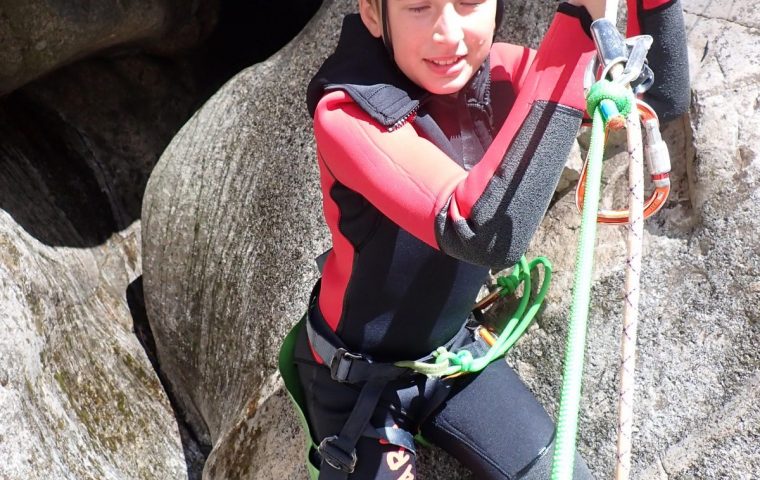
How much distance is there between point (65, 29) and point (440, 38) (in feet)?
6.77

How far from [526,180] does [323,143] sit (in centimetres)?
43

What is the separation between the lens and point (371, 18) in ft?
5.93

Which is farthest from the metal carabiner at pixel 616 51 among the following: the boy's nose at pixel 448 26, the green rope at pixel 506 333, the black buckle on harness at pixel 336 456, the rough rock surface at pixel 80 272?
the rough rock surface at pixel 80 272

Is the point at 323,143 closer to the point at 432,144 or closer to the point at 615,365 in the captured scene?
the point at 432,144

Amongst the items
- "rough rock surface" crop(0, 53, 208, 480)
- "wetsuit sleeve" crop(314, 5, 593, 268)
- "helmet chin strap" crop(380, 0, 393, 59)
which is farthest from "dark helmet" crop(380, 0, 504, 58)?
"rough rock surface" crop(0, 53, 208, 480)

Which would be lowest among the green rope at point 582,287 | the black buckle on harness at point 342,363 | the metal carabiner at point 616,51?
the black buckle on harness at point 342,363

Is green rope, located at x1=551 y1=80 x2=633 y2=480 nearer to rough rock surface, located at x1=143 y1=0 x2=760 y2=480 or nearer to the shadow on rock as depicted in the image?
rough rock surface, located at x1=143 y1=0 x2=760 y2=480

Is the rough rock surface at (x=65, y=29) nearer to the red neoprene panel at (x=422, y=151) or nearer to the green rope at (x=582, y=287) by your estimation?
the red neoprene panel at (x=422, y=151)

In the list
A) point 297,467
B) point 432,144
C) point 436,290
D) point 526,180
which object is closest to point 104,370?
point 297,467

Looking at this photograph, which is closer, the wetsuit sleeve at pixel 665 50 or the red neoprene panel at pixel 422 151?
the red neoprene panel at pixel 422 151

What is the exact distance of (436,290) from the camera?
1.91 m

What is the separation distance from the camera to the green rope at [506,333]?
1.96 m

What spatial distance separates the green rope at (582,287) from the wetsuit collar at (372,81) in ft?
1.39

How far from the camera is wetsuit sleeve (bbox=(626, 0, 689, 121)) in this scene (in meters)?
1.79
